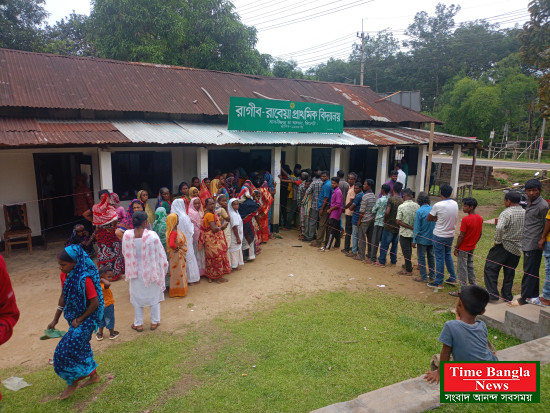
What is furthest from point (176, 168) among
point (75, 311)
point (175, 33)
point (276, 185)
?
point (175, 33)

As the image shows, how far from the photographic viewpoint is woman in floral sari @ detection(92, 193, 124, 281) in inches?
265

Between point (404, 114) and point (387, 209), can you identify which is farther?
point (404, 114)

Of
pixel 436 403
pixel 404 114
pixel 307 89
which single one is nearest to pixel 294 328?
pixel 436 403

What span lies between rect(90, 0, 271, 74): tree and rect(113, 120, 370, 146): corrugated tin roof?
385 inches

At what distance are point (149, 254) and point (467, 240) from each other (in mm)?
4783

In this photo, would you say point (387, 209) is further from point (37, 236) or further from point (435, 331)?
point (37, 236)

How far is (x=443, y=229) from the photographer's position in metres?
6.29

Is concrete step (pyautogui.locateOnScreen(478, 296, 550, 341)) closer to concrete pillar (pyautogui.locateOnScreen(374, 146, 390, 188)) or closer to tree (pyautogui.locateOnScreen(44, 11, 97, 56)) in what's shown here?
concrete pillar (pyautogui.locateOnScreen(374, 146, 390, 188))

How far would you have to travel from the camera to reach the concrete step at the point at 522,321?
14.3 ft

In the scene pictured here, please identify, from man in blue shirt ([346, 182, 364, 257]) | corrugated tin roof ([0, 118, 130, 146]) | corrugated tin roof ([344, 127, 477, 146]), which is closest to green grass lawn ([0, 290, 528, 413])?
man in blue shirt ([346, 182, 364, 257])

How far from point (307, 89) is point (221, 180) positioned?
6840mm

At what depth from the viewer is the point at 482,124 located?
27.4 meters

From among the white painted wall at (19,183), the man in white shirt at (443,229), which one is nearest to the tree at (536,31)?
the man in white shirt at (443,229)

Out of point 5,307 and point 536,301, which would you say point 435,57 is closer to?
point 536,301
